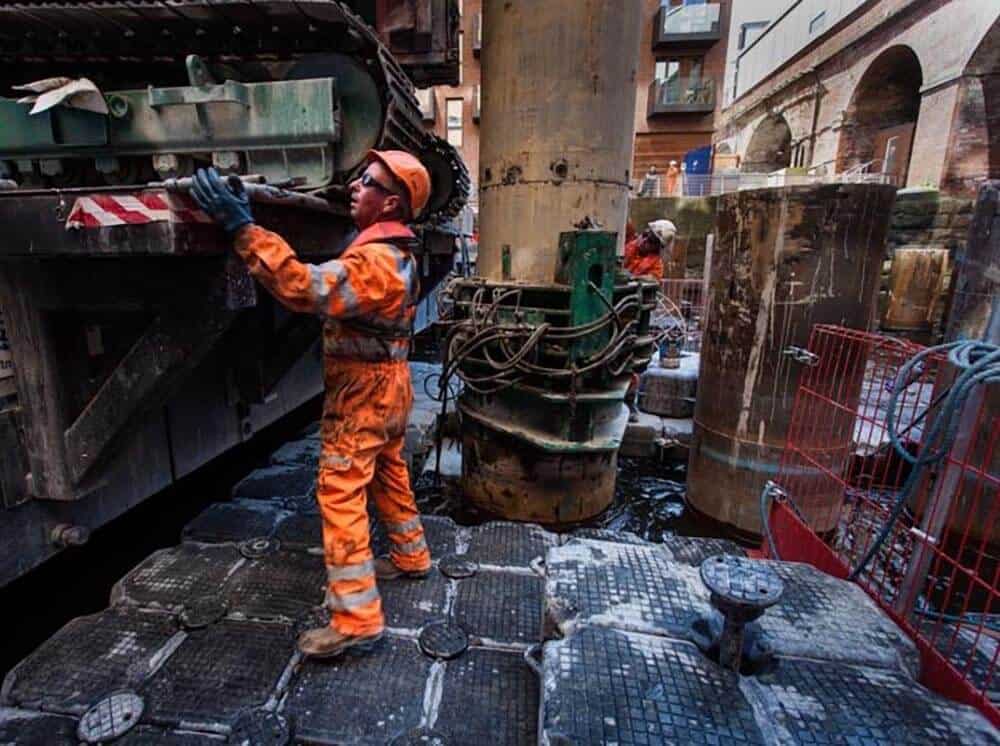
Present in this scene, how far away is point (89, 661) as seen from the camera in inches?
66.9

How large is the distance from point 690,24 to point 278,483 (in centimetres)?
2335

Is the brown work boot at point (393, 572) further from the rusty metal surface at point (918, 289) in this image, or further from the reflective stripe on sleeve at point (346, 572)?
the rusty metal surface at point (918, 289)

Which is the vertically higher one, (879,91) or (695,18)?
(695,18)

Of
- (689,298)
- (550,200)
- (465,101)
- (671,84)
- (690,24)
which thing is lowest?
(689,298)

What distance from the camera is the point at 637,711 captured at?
125 centimetres

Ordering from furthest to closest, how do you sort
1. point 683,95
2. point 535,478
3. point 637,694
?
1. point 683,95
2. point 535,478
3. point 637,694

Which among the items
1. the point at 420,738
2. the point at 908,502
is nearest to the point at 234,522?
→ the point at 420,738

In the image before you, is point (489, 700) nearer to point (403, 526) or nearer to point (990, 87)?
point (403, 526)

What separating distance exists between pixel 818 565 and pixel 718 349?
1.64 metres

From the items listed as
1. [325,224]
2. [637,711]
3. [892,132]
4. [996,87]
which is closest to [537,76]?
[325,224]

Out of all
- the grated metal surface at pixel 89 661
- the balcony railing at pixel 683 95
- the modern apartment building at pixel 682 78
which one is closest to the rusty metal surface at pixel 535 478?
the grated metal surface at pixel 89 661

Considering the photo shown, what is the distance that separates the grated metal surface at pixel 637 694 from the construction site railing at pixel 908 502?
0.75 metres

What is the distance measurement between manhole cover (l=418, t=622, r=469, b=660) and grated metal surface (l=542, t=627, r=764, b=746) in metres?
0.45

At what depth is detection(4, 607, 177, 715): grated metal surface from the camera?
1566 mm
